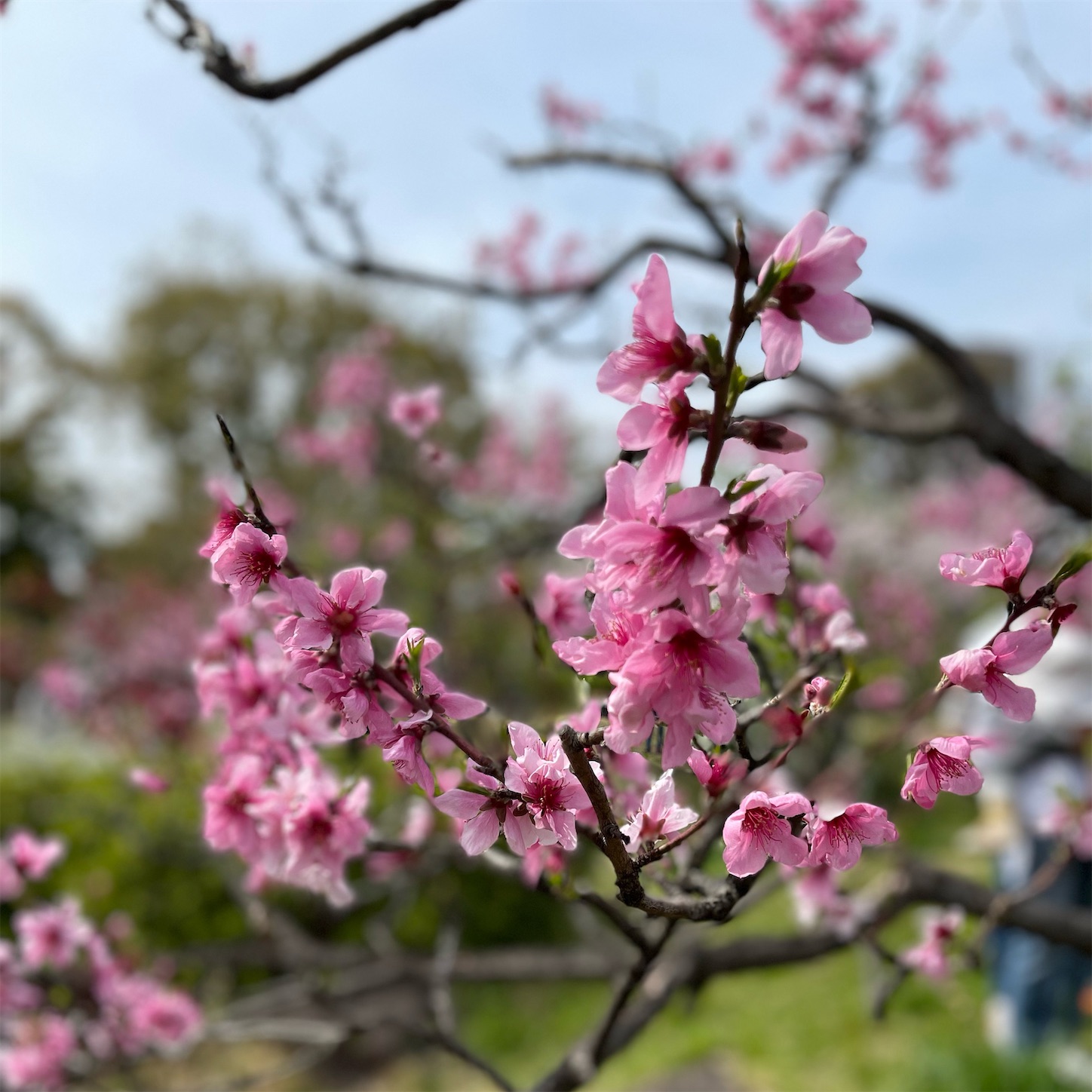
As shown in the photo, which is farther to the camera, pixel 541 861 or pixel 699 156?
pixel 699 156

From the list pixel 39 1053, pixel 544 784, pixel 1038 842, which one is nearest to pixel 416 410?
pixel 544 784

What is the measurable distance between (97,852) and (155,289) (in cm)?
1677

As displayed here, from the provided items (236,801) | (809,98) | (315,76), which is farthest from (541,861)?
(809,98)

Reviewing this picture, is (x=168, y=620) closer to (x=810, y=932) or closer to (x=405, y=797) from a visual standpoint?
(x=405, y=797)

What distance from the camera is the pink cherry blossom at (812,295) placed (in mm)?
653

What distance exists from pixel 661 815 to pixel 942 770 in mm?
283

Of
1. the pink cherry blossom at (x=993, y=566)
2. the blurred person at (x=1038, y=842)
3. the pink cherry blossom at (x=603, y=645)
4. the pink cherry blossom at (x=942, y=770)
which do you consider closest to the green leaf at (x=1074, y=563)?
the pink cherry blossom at (x=993, y=566)

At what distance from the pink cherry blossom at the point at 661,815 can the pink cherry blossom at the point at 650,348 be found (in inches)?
16.4

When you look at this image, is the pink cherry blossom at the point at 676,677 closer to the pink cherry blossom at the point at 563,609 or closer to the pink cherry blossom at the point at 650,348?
the pink cherry blossom at the point at 650,348

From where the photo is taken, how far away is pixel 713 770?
3.08 ft

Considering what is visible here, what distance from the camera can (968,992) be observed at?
5.39m

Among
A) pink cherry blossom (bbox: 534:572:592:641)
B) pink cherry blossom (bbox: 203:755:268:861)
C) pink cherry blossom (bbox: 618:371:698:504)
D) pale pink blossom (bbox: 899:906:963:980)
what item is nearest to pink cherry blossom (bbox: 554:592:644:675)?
pink cherry blossom (bbox: 618:371:698:504)

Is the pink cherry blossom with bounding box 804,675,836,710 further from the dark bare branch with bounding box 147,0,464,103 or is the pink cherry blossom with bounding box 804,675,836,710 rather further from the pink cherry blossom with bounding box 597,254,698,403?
the dark bare branch with bounding box 147,0,464,103

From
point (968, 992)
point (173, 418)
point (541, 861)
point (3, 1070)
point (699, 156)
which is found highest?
point (699, 156)
